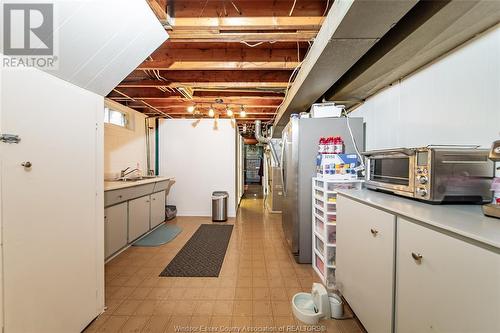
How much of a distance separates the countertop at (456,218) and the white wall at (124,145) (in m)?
3.95

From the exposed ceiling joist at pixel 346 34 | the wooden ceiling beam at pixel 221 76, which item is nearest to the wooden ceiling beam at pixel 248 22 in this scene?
the exposed ceiling joist at pixel 346 34

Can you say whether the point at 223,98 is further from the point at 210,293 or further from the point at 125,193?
the point at 210,293

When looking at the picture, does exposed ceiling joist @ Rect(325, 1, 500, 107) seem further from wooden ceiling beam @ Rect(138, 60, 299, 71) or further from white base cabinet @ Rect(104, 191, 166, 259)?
white base cabinet @ Rect(104, 191, 166, 259)

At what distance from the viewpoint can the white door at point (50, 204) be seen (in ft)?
3.54

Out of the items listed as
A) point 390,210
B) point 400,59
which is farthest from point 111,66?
point 400,59

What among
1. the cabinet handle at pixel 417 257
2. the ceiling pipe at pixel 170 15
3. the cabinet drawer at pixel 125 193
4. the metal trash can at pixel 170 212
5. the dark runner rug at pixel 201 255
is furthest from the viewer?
the metal trash can at pixel 170 212

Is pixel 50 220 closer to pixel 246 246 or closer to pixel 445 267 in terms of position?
pixel 445 267

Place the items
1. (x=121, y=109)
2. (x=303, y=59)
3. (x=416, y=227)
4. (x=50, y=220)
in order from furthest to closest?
(x=121, y=109) → (x=303, y=59) → (x=50, y=220) → (x=416, y=227)

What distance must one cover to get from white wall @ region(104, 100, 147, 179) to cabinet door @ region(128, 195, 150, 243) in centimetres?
81

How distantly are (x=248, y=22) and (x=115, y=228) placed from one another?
9.35 ft

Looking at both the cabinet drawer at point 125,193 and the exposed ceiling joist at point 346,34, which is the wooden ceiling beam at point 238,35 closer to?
the exposed ceiling joist at point 346,34

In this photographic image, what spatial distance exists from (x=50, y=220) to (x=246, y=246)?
242cm

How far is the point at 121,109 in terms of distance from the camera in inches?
160

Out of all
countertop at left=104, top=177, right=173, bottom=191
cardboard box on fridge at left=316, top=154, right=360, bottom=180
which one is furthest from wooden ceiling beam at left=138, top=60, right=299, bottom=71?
countertop at left=104, top=177, right=173, bottom=191
